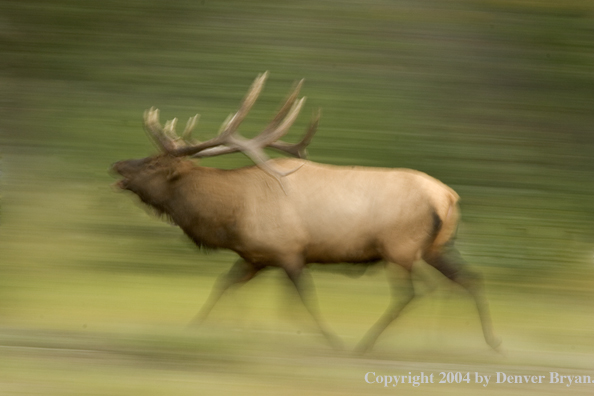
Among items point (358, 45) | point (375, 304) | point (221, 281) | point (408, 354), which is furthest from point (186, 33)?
point (408, 354)

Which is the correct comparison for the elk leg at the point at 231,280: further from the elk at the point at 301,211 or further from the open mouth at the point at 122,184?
the open mouth at the point at 122,184

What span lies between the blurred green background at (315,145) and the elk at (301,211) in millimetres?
419

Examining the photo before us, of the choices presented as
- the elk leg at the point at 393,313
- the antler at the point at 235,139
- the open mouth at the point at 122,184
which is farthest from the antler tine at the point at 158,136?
the elk leg at the point at 393,313

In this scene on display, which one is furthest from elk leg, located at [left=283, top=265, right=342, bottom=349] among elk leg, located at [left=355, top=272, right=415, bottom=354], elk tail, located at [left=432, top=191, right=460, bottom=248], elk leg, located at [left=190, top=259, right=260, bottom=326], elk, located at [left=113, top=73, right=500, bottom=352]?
elk tail, located at [left=432, top=191, right=460, bottom=248]

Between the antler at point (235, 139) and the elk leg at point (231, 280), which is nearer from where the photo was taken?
the antler at point (235, 139)

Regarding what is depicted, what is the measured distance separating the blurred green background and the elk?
1.37 feet

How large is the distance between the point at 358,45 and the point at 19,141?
471 centimetres

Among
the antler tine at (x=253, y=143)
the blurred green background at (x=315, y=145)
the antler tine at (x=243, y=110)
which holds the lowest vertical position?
the blurred green background at (x=315, y=145)

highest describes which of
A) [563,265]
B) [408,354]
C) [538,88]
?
[538,88]

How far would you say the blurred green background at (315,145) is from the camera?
6.82 m

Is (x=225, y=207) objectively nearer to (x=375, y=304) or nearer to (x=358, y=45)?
(x=375, y=304)

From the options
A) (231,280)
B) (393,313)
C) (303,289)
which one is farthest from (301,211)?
(393,313)

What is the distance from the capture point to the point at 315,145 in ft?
33.1

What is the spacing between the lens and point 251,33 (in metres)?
11.4
